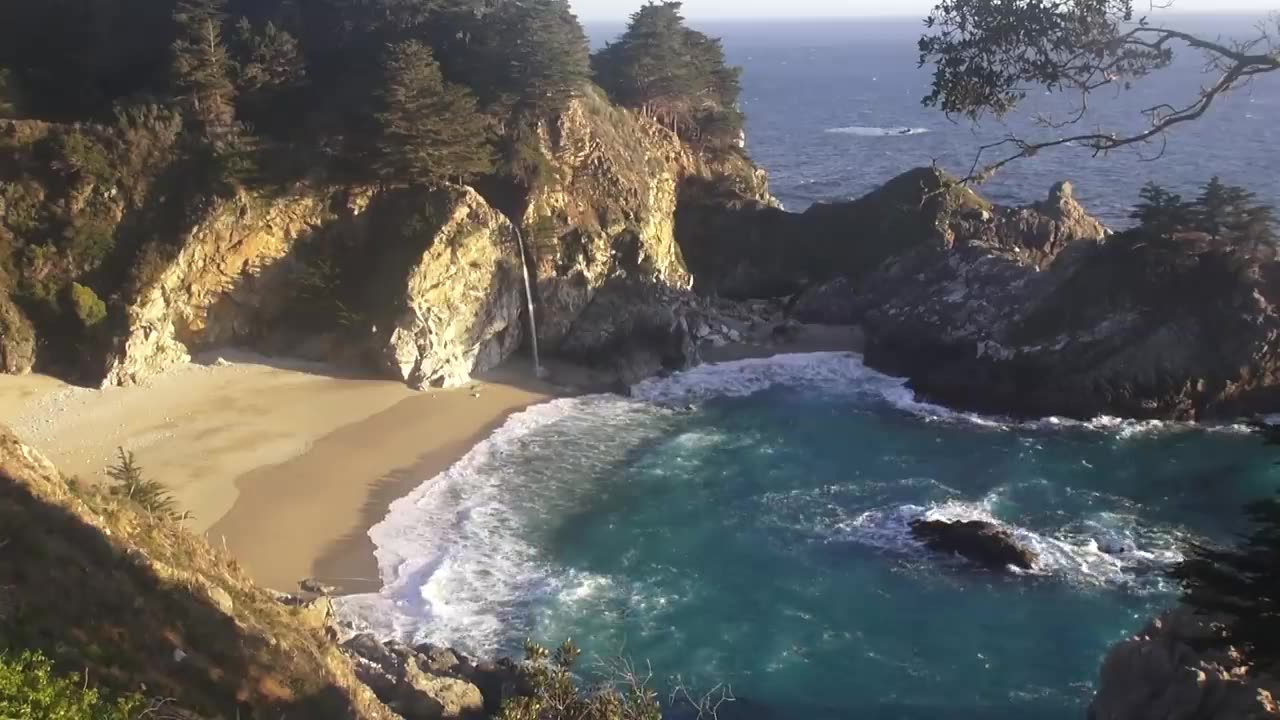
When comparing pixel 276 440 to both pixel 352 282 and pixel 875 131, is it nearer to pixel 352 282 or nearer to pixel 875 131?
pixel 352 282

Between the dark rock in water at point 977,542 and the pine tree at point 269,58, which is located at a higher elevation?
the pine tree at point 269,58

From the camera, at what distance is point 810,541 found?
26203 millimetres

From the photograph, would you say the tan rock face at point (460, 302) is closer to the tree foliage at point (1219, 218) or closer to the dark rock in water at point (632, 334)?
the dark rock in water at point (632, 334)

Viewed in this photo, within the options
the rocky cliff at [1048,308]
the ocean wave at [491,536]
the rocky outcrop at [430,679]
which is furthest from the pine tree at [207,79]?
the rocky cliff at [1048,308]

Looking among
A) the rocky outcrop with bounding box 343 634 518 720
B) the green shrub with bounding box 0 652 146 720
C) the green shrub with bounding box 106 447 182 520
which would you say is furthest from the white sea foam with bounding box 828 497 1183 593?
the green shrub with bounding box 0 652 146 720

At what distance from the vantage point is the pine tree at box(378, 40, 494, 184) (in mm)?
34406

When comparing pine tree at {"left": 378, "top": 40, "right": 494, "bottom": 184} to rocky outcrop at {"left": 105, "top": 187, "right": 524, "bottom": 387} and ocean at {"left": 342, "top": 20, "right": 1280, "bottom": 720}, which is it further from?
ocean at {"left": 342, "top": 20, "right": 1280, "bottom": 720}

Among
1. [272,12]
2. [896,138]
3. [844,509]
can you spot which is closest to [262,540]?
[844,509]

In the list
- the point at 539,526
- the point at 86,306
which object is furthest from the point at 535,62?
the point at 539,526

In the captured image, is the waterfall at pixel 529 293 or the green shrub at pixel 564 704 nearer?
the green shrub at pixel 564 704

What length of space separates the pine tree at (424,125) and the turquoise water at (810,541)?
30.7 feet

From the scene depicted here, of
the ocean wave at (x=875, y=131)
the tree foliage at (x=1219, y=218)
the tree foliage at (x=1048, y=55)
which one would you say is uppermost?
the tree foliage at (x=1048, y=55)

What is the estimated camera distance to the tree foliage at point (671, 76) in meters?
46.1

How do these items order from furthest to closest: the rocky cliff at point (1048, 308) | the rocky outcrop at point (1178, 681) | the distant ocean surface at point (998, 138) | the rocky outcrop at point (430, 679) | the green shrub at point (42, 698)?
the distant ocean surface at point (998, 138) → the rocky cliff at point (1048, 308) → the rocky outcrop at point (430, 679) → the rocky outcrop at point (1178, 681) → the green shrub at point (42, 698)
